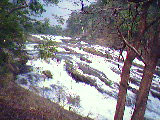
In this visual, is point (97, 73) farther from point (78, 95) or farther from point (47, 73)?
point (47, 73)

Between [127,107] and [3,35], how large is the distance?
38.8ft

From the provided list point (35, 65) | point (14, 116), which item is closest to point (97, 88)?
point (35, 65)

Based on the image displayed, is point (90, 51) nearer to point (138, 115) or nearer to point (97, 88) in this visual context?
point (97, 88)

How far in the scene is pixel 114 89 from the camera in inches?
659

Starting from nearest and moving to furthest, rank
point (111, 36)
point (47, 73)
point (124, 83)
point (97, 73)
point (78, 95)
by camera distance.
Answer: point (124, 83) → point (111, 36) → point (78, 95) → point (47, 73) → point (97, 73)

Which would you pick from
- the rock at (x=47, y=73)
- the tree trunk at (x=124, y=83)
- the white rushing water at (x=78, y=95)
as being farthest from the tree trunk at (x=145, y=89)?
the rock at (x=47, y=73)

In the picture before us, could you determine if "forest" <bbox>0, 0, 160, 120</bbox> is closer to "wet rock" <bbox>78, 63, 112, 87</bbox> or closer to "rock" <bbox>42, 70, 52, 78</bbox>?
"rock" <bbox>42, 70, 52, 78</bbox>

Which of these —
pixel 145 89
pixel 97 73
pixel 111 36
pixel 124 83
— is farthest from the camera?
pixel 97 73

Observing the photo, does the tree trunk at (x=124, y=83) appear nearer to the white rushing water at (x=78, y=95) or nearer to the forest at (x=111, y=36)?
the forest at (x=111, y=36)

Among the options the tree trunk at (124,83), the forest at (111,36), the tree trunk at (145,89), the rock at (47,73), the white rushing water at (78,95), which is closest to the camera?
the forest at (111,36)

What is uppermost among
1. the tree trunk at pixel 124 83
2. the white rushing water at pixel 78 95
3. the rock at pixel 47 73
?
the tree trunk at pixel 124 83

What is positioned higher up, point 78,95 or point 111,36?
point 111,36

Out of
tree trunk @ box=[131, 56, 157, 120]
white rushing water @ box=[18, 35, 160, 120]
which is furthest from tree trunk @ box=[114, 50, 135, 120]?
white rushing water @ box=[18, 35, 160, 120]

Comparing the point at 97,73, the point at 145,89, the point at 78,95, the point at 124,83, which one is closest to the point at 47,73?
the point at 78,95
